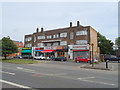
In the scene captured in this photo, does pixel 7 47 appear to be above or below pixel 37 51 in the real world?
above

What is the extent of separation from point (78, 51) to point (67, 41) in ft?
20.2

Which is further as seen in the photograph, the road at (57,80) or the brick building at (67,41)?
the brick building at (67,41)

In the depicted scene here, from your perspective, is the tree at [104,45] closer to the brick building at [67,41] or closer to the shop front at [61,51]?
the brick building at [67,41]

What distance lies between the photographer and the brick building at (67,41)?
42344 mm

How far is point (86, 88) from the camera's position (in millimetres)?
7234

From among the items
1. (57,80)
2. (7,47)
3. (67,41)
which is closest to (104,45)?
(67,41)

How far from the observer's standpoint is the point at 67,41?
46.8 meters

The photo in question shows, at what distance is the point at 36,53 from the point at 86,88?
1875 inches

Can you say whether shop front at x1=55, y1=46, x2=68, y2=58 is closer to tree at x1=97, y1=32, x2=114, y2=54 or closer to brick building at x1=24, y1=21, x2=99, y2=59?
brick building at x1=24, y1=21, x2=99, y2=59

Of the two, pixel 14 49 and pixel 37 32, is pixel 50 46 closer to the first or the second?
pixel 37 32

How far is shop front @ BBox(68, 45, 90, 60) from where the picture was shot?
135 feet

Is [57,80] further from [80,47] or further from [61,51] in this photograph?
[61,51]

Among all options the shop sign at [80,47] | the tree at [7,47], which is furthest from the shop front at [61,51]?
the tree at [7,47]

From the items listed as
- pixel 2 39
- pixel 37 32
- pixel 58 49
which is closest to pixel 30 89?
pixel 2 39
